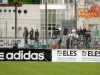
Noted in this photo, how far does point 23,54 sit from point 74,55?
392cm

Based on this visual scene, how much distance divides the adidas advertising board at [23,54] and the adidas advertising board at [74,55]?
2.03 feet

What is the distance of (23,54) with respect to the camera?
30078mm

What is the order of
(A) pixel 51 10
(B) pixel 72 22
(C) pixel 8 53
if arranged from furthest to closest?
(A) pixel 51 10
(B) pixel 72 22
(C) pixel 8 53

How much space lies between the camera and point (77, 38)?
104 ft

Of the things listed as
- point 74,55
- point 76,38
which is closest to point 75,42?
point 76,38

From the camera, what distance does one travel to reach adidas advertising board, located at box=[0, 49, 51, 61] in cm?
3009

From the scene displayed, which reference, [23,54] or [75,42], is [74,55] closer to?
[75,42]

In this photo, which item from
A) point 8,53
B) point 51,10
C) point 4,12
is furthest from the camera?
point 51,10

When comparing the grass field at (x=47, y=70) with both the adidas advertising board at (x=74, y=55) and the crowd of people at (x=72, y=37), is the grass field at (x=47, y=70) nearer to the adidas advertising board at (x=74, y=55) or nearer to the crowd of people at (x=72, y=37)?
the adidas advertising board at (x=74, y=55)

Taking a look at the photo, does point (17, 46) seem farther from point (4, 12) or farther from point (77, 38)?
point (4, 12)

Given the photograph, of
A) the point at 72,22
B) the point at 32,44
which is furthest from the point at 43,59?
the point at 72,22

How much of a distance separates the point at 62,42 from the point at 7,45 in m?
4.41

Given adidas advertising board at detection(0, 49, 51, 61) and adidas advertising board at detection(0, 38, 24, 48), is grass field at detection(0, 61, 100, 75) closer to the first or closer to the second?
adidas advertising board at detection(0, 49, 51, 61)

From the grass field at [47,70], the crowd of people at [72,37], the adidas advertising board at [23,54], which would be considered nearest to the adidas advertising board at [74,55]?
the adidas advertising board at [23,54]
